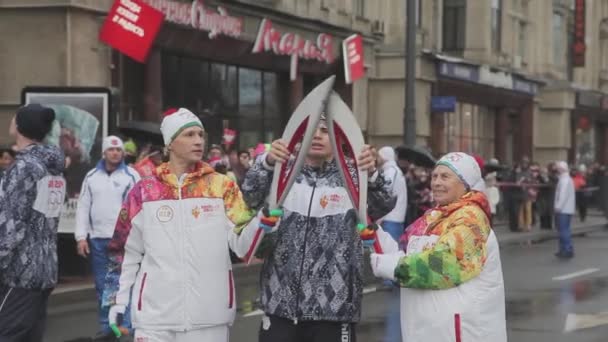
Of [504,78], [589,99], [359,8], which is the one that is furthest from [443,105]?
[589,99]

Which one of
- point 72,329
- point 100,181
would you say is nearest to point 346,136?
point 100,181

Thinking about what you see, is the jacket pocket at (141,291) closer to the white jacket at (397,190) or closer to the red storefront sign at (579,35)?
the white jacket at (397,190)

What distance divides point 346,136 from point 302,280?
2.32 feet

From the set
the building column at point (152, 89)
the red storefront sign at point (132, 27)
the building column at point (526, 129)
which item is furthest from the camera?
the building column at point (526, 129)

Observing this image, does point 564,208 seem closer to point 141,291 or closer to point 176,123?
point 176,123

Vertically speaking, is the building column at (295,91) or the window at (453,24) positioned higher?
the window at (453,24)

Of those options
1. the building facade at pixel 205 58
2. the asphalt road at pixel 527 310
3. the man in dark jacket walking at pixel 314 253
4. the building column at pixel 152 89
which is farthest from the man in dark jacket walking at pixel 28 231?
the building column at pixel 152 89

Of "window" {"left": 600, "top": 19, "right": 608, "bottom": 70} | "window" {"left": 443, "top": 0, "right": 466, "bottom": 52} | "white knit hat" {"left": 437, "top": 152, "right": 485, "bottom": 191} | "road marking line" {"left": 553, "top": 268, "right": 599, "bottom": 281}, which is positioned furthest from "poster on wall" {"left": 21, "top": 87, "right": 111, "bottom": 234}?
"window" {"left": 600, "top": 19, "right": 608, "bottom": 70}

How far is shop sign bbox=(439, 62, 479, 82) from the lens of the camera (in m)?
33.2

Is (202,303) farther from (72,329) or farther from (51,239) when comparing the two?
(72,329)

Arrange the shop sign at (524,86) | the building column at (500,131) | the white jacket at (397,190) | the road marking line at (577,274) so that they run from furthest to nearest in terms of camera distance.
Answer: the building column at (500,131), the shop sign at (524,86), the road marking line at (577,274), the white jacket at (397,190)

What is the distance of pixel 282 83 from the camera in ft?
88.8

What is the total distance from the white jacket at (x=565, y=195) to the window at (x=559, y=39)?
25516 millimetres

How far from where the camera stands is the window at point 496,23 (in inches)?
1486
